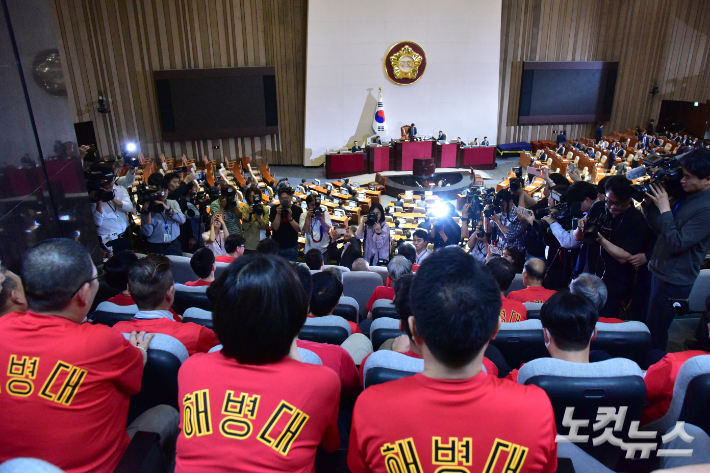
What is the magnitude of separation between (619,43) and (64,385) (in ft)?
57.5

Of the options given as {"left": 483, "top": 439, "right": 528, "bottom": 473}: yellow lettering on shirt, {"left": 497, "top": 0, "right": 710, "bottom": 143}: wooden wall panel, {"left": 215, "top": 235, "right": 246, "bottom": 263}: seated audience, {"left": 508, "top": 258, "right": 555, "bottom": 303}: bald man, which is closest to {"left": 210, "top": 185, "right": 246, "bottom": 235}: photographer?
{"left": 215, "top": 235, "right": 246, "bottom": 263}: seated audience

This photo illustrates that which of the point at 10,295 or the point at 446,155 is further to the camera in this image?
the point at 446,155

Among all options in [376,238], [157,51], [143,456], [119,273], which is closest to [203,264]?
[119,273]

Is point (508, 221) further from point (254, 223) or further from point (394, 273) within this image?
point (254, 223)

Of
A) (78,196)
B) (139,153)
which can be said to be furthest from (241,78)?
(78,196)

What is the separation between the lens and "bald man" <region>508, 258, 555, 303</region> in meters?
2.81

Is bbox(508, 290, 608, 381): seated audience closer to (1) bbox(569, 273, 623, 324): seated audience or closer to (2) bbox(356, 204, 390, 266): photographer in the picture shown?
(1) bbox(569, 273, 623, 324): seated audience

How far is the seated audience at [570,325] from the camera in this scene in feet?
5.21

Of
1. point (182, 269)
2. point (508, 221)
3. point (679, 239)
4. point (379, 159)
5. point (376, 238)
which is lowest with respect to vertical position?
point (379, 159)

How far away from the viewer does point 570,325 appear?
159 cm

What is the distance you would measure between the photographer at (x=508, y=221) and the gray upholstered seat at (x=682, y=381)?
252cm

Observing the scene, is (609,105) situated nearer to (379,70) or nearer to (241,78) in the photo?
(379,70)

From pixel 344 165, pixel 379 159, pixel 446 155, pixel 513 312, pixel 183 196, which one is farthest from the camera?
pixel 446 155

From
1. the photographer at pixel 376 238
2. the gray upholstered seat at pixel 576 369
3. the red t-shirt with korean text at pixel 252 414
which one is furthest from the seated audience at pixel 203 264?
the photographer at pixel 376 238
